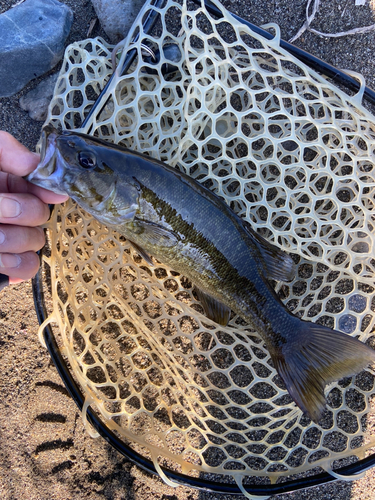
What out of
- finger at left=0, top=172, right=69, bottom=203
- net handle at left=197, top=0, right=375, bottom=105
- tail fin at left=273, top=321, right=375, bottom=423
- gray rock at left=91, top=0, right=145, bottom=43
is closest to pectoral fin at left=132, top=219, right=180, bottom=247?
finger at left=0, top=172, right=69, bottom=203

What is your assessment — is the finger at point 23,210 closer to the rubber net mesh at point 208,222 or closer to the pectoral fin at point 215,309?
the rubber net mesh at point 208,222

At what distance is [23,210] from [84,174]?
1.37ft

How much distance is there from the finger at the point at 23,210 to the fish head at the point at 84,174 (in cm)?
17

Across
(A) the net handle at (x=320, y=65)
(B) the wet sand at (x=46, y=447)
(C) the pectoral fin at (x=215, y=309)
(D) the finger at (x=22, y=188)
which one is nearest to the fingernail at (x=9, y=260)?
(D) the finger at (x=22, y=188)

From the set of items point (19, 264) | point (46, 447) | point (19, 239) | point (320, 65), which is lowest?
point (46, 447)

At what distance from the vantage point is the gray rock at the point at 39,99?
2611mm

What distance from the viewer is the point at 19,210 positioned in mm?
1971

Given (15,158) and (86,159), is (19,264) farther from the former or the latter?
(86,159)

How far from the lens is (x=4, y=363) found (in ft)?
9.21

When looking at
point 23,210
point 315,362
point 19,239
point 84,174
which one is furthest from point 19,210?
point 315,362

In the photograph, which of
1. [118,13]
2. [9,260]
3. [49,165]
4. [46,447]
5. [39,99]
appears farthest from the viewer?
[46,447]

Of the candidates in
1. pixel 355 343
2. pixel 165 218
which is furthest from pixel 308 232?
pixel 165 218

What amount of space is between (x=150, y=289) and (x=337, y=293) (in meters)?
1.37

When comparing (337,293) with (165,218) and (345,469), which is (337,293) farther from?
(165,218)
